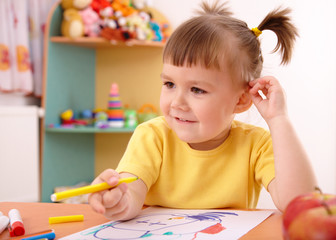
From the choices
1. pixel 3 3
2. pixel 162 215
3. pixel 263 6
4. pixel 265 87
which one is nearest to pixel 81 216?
Result: pixel 162 215

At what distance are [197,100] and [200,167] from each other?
0.17 metres

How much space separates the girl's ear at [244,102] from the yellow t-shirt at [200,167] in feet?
0.19

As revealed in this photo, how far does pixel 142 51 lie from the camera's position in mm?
2711

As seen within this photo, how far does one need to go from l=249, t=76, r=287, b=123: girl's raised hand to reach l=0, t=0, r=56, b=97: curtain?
166 centimetres

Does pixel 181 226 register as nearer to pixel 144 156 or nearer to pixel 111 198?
pixel 111 198

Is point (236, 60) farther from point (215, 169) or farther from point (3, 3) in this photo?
point (3, 3)

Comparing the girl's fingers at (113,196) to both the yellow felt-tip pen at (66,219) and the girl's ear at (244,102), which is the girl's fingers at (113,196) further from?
the girl's ear at (244,102)

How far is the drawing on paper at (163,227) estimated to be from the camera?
61 cm

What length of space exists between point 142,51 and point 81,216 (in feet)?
6.89

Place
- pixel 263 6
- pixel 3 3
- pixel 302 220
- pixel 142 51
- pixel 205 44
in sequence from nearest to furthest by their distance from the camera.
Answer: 1. pixel 302 220
2. pixel 205 44
3. pixel 3 3
4. pixel 263 6
5. pixel 142 51

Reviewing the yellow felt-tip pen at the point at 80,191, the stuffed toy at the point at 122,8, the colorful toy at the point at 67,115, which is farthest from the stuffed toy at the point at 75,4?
the yellow felt-tip pen at the point at 80,191

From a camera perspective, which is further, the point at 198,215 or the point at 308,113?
the point at 308,113

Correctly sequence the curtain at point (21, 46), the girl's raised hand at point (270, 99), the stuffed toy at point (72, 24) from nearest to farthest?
the girl's raised hand at point (270, 99) → the curtain at point (21, 46) → the stuffed toy at point (72, 24)

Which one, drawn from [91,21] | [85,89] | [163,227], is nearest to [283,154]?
[163,227]
